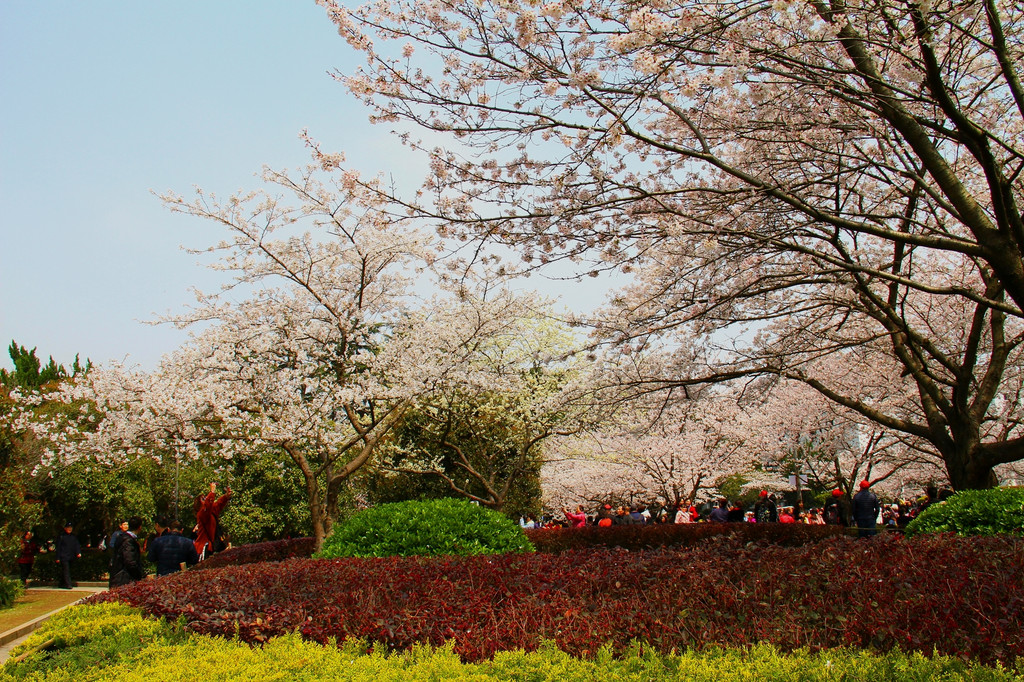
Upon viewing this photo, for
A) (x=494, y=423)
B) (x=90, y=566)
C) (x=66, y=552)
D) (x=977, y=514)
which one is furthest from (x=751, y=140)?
(x=90, y=566)

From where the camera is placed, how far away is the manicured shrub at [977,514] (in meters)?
7.64

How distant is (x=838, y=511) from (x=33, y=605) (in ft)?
58.7

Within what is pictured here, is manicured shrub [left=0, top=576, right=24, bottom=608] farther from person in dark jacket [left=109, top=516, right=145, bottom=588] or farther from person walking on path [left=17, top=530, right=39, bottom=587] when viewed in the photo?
person walking on path [left=17, top=530, right=39, bottom=587]

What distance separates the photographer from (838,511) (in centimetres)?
1823

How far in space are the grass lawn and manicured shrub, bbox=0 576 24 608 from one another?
0.41 feet

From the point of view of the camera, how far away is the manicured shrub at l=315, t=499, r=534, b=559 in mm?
7141

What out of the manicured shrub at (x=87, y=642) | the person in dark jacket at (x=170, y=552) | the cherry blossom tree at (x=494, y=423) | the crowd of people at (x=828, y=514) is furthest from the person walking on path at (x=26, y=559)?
the manicured shrub at (x=87, y=642)

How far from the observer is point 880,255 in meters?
10.9

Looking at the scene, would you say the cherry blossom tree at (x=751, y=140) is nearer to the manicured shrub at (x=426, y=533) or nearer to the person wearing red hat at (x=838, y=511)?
the manicured shrub at (x=426, y=533)

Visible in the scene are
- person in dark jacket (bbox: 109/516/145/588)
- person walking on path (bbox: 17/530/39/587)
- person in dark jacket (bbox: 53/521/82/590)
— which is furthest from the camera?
person walking on path (bbox: 17/530/39/587)

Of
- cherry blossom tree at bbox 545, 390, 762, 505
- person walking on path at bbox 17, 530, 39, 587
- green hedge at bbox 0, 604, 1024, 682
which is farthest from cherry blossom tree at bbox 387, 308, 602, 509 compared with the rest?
green hedge at bbox 0, 604, 1024, 682

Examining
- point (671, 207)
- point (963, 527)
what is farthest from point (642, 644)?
point (963, 527)

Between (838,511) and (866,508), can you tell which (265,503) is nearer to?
(866,508)

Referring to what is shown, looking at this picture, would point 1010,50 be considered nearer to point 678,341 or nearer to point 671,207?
point 671,207
